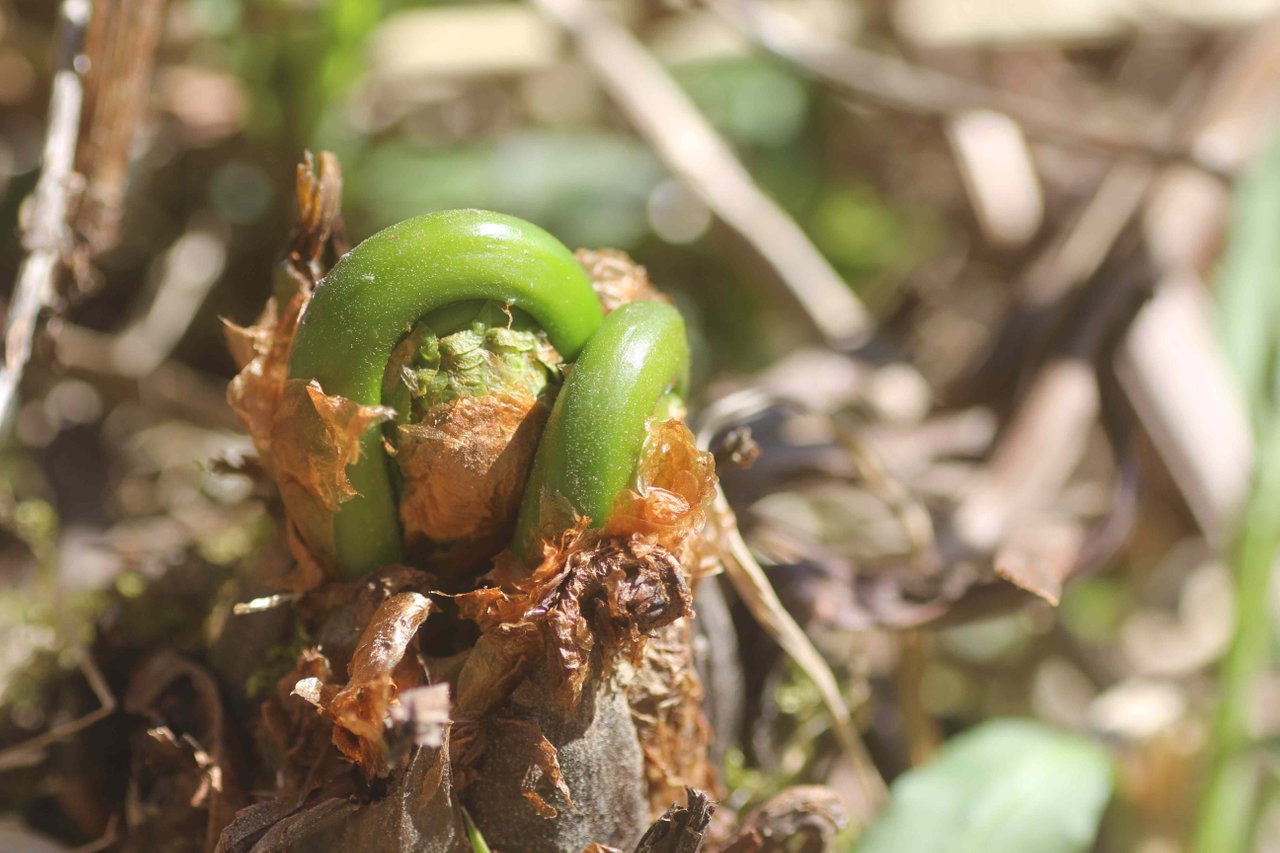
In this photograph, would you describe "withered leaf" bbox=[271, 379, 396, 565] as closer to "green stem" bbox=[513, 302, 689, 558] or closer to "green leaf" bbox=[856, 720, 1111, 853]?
"green stem" bbox=[513, 302, 689, 558]

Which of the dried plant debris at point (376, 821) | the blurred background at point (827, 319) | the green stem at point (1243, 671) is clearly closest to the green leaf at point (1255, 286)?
the blurred background at point (827, 319)

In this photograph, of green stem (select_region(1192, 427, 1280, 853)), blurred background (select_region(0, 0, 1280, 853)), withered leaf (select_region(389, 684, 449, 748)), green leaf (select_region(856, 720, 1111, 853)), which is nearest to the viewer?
withered leaf (select_region(389, 684, 449, 748))

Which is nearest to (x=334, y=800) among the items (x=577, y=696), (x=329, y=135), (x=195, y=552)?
(x=577, y=696)

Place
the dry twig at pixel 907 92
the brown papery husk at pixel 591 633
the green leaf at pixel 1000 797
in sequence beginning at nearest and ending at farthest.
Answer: the brown papery husk at pixel 591 633
the green leaf at pixel 1000 797
the dry twig at pixel 907 92

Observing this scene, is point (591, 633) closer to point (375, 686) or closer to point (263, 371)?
point (375, 686)

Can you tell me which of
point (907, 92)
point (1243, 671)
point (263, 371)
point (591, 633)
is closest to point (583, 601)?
point (591, 633)

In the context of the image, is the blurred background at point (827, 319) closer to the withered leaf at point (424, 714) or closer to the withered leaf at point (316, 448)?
the withered leaf at point (316, 448)

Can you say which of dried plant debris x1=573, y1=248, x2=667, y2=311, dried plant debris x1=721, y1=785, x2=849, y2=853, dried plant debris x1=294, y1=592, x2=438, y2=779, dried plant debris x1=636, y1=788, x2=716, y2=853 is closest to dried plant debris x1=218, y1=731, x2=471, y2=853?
dried plant debris x1=294, y1=592, x2=438, y2=779
